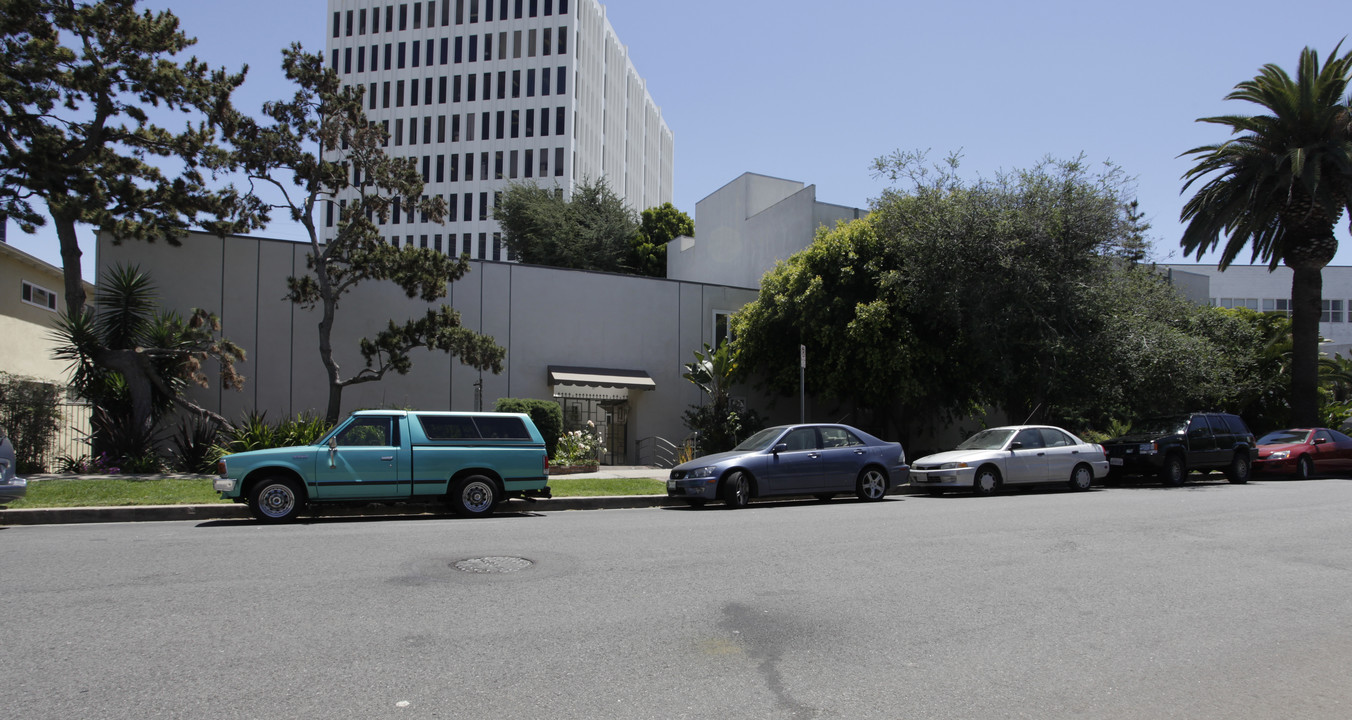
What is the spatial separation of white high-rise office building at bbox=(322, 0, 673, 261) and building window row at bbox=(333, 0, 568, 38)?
8 centimetres

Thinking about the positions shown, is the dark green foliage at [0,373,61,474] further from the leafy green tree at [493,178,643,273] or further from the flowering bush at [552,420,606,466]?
the leafy green tree at [493,178,643,273]

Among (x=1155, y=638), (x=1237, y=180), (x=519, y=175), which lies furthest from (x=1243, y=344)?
(x=519, y=175)

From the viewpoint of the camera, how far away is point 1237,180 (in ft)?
83.6

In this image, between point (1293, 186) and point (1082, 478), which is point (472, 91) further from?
point (1082, 478)

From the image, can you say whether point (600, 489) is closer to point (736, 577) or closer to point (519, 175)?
point (736, 577)

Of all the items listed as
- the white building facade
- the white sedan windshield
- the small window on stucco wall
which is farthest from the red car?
the white building facade

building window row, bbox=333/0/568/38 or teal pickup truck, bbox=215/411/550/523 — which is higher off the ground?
building window row, bbox=333/0/568/38

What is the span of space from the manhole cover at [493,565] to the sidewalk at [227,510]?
4936 mm

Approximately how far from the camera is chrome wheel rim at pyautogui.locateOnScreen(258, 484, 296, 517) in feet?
37.3

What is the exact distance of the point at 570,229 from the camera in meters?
45.4

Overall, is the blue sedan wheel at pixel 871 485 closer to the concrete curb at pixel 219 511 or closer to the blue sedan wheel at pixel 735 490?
the blue sedan wheel at pixel 735 490

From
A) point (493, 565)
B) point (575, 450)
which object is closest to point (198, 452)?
point (575, 450)

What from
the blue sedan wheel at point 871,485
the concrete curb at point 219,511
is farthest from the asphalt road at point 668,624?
the blue sedan wheel at point 871,485

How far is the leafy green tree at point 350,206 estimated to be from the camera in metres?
18.8
